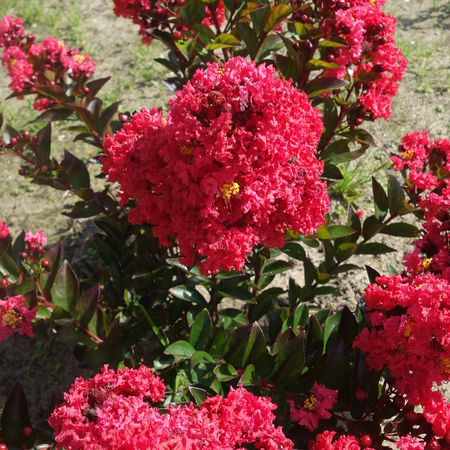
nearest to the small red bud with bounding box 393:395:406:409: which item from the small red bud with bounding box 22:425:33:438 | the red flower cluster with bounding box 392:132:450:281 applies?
the red flower cluster with bounding box 392:132:450:281

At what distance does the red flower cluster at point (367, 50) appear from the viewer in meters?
1.70

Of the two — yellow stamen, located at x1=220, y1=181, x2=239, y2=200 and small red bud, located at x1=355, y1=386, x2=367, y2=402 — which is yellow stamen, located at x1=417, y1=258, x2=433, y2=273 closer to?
small red bud, located at x1=355, y1=386, x2=367, y2=402

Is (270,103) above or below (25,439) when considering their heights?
above

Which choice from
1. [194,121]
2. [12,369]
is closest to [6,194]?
[12,369]

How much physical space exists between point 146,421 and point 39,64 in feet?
5.96

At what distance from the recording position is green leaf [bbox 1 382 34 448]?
1.61m

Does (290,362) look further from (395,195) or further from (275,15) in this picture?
(275,15)

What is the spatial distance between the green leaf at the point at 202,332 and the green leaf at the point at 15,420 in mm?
603

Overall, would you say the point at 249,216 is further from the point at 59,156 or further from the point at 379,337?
the point at 59,156

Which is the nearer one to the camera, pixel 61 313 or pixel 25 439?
pixel 25 439

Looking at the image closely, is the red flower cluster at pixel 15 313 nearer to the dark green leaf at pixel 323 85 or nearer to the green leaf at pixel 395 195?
the dark green leaf at pixel 323 85

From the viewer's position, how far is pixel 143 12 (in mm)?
2047

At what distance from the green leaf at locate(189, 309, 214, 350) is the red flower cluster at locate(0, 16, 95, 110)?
1.25 meters

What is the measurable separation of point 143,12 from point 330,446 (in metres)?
1.74
